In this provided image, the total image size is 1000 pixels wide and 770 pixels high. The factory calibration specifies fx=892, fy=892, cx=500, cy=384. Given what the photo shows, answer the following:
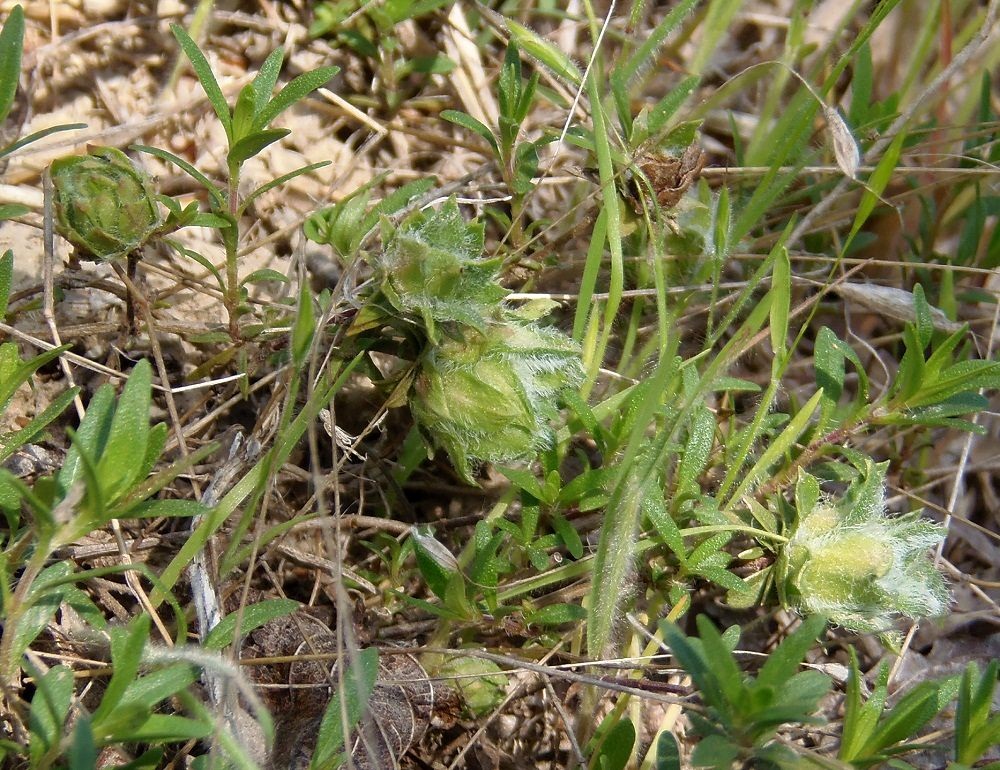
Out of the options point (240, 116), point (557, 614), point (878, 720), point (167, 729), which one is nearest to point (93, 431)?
point (167, 729)

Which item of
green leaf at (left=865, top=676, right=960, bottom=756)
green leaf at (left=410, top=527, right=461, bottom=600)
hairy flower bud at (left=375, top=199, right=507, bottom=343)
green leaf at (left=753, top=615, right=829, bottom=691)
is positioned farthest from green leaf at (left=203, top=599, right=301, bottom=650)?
green leaf at (left=865, top=676, right=960, bottom=756)

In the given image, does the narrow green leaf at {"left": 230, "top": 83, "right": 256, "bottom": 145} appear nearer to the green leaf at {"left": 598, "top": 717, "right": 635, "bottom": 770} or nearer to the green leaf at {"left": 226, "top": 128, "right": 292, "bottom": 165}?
the green leaf at {"left": 226, "top": 128, "right": 292, "bottom": 165}

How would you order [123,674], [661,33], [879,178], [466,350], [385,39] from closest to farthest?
[123,674]
[466,350]
[879,178]
[661,33]
[385,39]

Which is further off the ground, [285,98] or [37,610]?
[285,98]

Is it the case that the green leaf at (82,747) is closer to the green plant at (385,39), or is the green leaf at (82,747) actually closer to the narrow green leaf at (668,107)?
the narrow green leaf at (668,107)

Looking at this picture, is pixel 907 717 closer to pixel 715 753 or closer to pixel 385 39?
pixel 715 753
